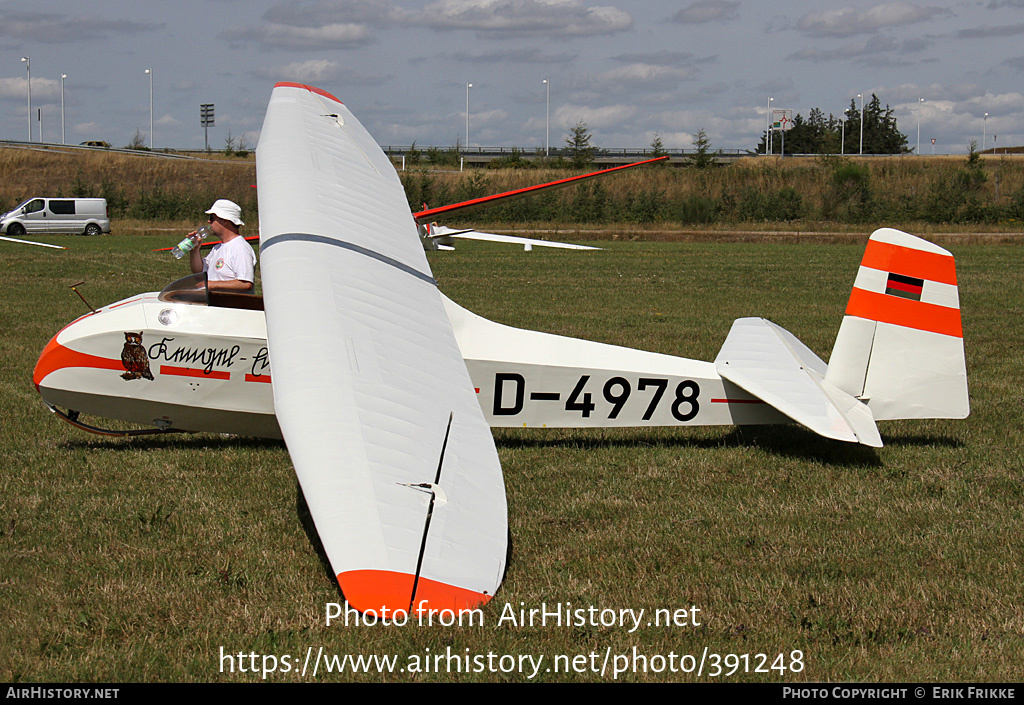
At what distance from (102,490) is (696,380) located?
165 inches

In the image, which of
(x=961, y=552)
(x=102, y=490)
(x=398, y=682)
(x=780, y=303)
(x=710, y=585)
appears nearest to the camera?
(x=398, y=682)

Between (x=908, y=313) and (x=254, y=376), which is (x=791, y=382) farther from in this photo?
(x=254, y=376)

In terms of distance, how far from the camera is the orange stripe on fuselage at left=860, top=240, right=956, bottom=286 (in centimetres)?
629

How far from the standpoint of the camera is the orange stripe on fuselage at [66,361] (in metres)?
6.12

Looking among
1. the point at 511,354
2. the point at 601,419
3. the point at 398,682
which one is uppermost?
the point at 511,354

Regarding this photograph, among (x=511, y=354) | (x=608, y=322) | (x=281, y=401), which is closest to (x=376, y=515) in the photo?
(x=281, y=401)

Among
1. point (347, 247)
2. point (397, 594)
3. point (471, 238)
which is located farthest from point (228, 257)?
point (471, 238)

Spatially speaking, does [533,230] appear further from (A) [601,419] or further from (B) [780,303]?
(A) [601,419]

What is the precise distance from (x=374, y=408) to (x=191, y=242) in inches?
165

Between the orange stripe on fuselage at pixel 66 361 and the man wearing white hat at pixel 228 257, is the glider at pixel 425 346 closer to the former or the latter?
the orange stripe on fuselage at pixel 66 361

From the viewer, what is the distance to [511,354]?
6.17 meters

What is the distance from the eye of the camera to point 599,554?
4.79m

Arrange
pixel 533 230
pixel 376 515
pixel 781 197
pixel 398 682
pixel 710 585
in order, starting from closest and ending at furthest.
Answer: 1. pixel 376 515
2. pixel 398 682
3. pixel 710 585
4. pixel 533 230
5. pixel 781 197

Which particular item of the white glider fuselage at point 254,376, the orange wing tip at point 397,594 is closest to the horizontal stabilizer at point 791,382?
the white glider fuselage at point 254,376
